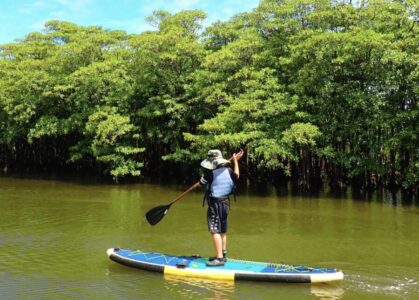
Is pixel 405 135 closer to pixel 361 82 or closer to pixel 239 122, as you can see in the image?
pixel 361 82

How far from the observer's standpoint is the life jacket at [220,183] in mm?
8117

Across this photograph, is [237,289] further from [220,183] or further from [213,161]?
[213,161]

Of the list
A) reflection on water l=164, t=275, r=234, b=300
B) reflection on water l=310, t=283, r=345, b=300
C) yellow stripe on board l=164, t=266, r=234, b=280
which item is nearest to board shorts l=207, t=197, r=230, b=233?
yellow stripe on board l=164, t=266, r=234, b=280

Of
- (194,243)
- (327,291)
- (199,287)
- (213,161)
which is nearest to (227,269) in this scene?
(199,287)

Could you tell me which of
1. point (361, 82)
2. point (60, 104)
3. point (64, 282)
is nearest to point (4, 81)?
point (60, 104)

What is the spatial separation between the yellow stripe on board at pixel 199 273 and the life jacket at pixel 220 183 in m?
1.23

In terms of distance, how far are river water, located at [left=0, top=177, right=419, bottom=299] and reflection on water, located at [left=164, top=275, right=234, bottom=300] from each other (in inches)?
0.6

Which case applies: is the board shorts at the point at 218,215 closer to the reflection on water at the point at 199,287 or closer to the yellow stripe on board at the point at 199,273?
the yellow stripe on board at the point at 199,273

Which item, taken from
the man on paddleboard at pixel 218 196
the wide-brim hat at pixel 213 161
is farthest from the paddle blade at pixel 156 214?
the wide-brim hat at pixel 213 161

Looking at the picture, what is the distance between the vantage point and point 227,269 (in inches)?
307

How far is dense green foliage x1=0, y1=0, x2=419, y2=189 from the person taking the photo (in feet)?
62.3

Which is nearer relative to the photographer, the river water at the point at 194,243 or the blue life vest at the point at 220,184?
the river water at the point at 194,243

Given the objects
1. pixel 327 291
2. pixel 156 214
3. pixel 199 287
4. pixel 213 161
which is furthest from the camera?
pixel 156 214

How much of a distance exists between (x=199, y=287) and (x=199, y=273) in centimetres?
44
